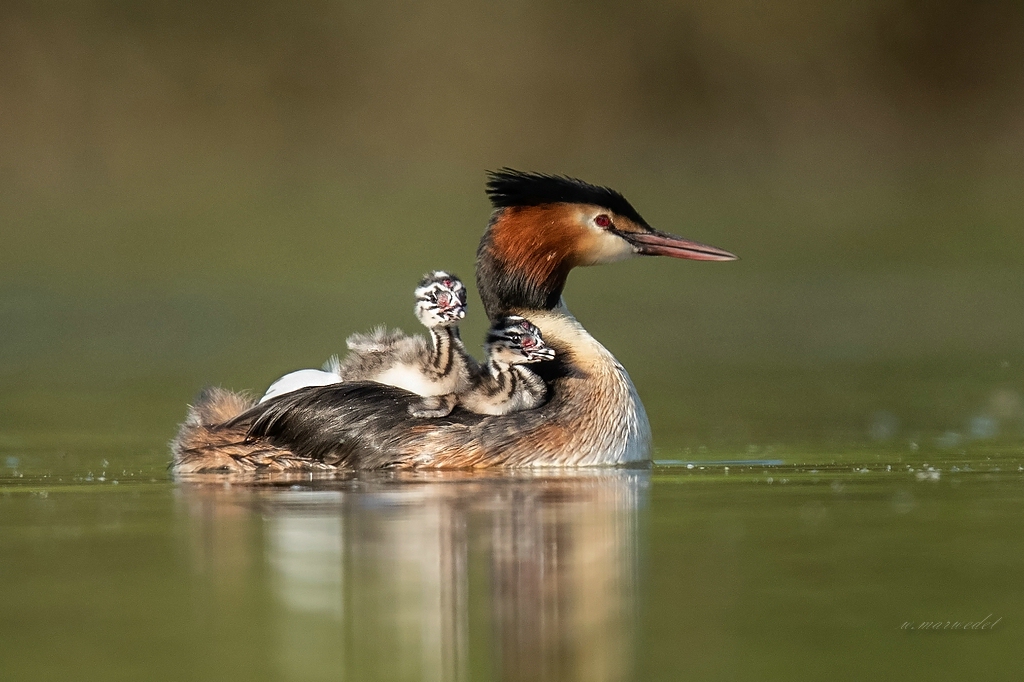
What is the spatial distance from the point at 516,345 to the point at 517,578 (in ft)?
10.8

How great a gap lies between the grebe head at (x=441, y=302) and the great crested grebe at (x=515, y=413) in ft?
1.24

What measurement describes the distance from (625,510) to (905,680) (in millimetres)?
2606

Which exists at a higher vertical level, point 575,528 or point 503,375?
point 503,375

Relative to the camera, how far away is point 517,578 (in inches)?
245

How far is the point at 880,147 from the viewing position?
107 ft

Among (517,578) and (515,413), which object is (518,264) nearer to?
(515,413)

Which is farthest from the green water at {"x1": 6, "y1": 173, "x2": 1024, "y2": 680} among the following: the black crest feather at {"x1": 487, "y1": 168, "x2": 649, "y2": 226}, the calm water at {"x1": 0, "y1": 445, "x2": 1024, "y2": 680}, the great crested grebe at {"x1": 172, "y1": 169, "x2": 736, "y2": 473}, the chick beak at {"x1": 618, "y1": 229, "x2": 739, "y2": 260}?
the black crest feather at {"x1": 487, "y1": 168, "x2": 649, "y2": 226}

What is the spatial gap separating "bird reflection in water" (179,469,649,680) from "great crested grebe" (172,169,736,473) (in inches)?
17.9

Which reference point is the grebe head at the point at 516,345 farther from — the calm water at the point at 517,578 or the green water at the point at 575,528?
the calm water at the point at 517,578

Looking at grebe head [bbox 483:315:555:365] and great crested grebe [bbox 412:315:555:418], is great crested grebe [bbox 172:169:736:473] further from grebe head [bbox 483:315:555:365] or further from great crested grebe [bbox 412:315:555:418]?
grebe head [bbox 483:315:555:365]

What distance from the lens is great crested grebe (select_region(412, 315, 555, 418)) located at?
9414 millimetres

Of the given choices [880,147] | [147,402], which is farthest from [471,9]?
[147,402]

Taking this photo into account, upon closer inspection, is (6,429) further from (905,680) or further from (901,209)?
(901,209)

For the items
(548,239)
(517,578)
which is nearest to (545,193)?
(548,239)
